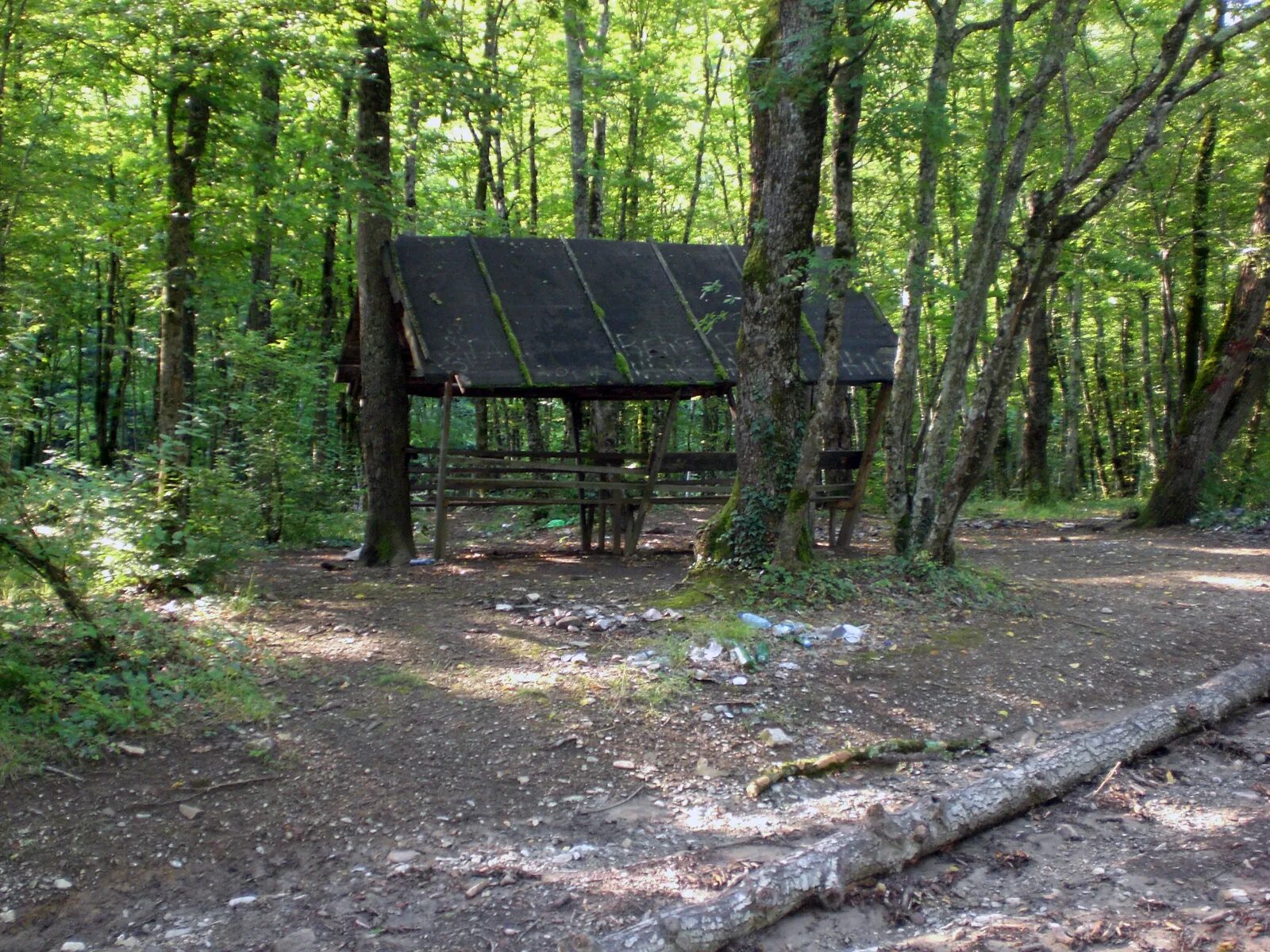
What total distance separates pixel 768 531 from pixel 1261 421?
1399 centimetres

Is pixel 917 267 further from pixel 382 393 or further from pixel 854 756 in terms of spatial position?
pixel 382 393

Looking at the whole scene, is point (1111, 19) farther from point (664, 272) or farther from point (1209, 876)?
point (1209, 876)

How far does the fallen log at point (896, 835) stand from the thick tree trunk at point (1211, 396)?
32.6 ft

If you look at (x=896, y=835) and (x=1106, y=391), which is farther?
(x=1106, y=391)

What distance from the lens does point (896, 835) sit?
13.8 feet

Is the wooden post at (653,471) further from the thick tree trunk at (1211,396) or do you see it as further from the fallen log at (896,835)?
the thick tree trunk at (1211,396)

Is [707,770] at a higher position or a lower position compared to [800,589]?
lower

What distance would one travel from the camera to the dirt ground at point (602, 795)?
3.69 meters

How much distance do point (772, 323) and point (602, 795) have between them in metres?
5.11

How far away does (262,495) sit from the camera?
12688 mm

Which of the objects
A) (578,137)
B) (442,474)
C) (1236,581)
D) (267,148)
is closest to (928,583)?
(1236,581)

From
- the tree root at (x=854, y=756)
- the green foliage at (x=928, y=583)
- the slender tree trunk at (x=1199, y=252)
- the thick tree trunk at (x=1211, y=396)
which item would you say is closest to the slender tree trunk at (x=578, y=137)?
the green foliage at (x=928, y=583)

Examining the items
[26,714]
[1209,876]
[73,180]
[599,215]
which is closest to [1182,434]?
[599,215]

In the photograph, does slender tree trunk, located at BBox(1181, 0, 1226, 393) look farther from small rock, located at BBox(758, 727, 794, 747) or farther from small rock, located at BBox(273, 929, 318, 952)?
small rock, located at BBox(273, 929, 318, 952)
